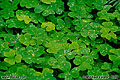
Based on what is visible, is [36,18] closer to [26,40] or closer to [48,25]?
[48,25]

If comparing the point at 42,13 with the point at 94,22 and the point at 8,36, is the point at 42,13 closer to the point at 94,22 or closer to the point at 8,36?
the point at 8,36

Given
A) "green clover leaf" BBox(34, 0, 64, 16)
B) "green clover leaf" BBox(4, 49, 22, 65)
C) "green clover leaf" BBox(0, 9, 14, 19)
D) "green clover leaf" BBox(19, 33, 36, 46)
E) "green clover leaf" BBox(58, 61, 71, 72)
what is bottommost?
"green clover leaf" BBox(58, 61, 71, 72)

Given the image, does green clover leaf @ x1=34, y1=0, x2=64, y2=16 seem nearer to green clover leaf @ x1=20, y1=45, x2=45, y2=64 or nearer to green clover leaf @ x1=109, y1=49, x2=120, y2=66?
green clover leaf @ x1=20, y1=45, x2=45, y2=64

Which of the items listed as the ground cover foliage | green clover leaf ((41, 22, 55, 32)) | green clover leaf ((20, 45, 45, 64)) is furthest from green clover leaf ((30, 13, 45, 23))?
green clover leaf ((20, 45, 45, 64))

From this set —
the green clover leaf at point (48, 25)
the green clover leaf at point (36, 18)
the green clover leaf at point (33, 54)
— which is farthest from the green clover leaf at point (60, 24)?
the green clover leaf at point (33, 54)

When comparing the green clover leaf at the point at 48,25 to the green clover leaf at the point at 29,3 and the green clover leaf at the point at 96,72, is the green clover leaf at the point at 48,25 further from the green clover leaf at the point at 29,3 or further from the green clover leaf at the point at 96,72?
the green clover leaf at the point at 96,72

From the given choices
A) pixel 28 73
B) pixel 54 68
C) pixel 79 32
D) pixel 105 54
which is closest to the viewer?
pixel 28 73

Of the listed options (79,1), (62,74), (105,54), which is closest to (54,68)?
(62,74)

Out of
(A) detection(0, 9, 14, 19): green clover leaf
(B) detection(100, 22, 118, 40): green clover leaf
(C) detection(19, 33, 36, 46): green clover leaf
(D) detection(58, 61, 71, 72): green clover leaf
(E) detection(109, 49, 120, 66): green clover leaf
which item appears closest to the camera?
(D) detection(58, 61, 71, 72): green clover leaf
